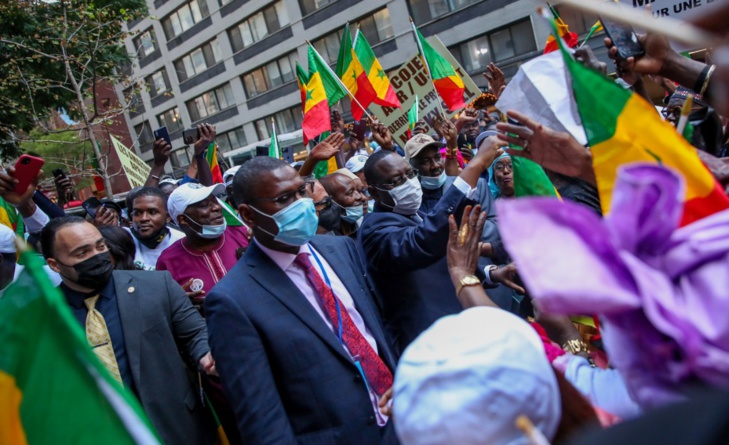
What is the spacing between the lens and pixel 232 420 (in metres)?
3.29

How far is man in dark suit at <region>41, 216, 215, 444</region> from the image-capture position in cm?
286

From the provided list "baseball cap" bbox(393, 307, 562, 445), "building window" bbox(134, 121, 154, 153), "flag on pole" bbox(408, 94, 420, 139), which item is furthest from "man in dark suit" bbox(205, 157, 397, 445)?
"building window" bbox(134, 121, 154, 153)

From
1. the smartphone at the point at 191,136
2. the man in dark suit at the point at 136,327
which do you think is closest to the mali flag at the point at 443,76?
the smartphone at the point at 191,136

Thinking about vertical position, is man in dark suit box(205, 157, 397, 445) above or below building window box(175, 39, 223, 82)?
below

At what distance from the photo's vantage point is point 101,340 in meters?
2.85

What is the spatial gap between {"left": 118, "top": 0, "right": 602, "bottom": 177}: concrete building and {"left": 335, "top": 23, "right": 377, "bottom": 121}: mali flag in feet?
37.4

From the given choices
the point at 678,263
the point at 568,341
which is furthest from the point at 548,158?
the point at 678,263

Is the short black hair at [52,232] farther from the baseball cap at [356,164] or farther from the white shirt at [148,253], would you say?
the baseball cap at [356,164]

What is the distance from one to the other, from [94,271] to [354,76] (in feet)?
19.0

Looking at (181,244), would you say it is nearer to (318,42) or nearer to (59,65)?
(59,65)

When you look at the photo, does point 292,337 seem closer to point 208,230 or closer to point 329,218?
point 208,230

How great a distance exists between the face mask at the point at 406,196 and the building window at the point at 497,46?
58.6 ft

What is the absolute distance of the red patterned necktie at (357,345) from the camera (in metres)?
2.52

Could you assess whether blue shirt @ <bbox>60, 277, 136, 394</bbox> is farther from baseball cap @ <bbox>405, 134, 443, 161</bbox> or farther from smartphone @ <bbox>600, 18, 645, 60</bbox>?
smartphone @ <bbox>600, 18, 645, 60</bbox>
